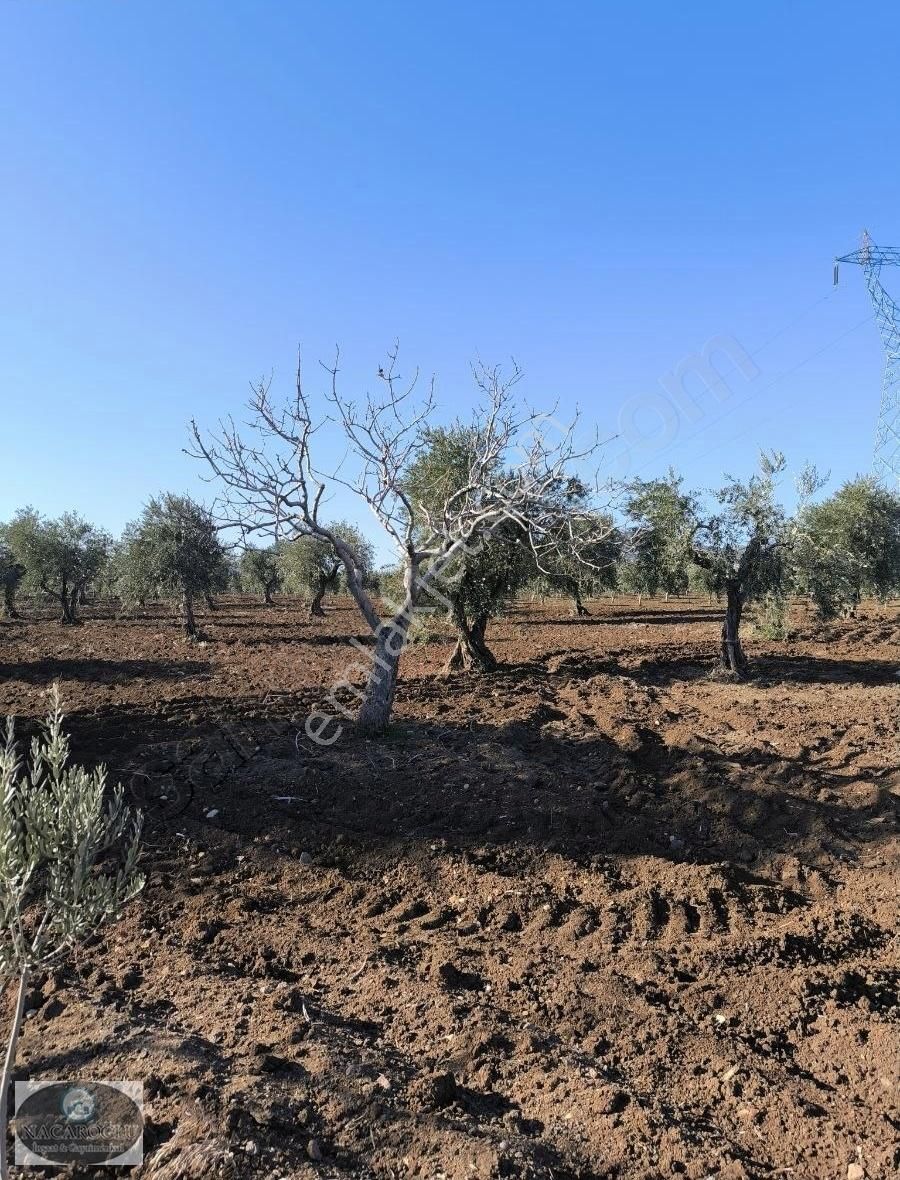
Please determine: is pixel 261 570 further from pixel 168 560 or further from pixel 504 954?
pixel 504 954

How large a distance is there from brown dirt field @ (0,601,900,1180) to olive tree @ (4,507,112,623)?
2529cm

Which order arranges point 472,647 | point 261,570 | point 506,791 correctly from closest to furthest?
point 506,791 → point 472,647 → point 261,570

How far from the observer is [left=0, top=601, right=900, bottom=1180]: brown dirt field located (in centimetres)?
323

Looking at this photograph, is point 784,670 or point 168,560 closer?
point 784,670

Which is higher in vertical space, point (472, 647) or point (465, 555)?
point (465, 555)

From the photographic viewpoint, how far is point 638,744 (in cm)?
1009

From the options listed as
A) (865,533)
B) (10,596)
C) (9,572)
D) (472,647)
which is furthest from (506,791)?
(10,596)

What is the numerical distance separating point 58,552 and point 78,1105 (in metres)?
34.6

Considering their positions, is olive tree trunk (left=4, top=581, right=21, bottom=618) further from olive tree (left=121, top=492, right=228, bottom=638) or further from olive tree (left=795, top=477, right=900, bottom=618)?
olive tree (left=795, top=477, right=900, bottom=618)

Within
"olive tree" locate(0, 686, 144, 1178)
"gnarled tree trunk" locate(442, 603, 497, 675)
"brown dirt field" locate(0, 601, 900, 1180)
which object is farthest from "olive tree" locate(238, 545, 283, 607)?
"olive tree" locate(0, 686, 144, 1178)

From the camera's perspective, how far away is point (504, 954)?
4.93 m

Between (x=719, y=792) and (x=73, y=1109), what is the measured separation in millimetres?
6878

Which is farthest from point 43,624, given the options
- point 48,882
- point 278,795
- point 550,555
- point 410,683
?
point 48,882

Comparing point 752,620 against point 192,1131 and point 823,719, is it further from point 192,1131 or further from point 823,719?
point 192,1131
